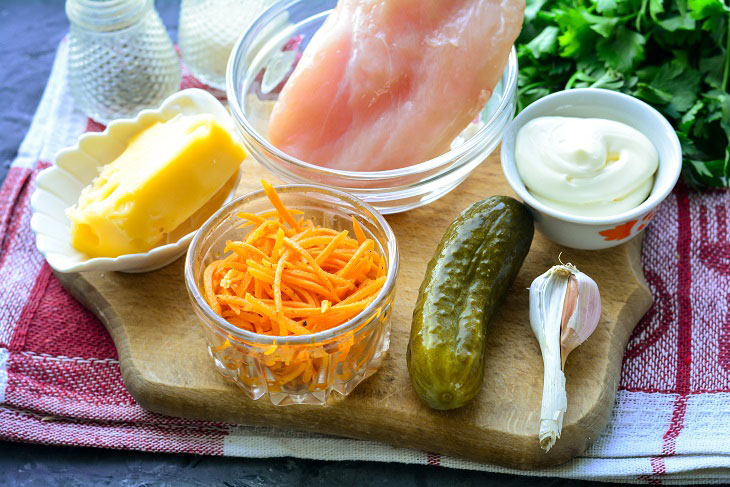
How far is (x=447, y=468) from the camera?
2.32m

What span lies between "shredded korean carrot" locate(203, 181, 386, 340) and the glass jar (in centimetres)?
120

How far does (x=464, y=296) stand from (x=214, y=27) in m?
1.71

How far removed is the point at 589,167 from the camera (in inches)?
97.7

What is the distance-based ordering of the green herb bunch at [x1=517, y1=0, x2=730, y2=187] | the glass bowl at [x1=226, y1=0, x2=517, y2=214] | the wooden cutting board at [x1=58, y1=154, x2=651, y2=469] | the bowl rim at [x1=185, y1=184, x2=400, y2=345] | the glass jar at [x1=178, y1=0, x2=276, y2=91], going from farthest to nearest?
the glass jar at [x1=178, y1=0, x2=276, y2=91]
the green herb bunch at [x1=517, y1=0, x2=730, y2=187]
the glass bowl at [x1=226, y1=0, x2=517, y2=214]
the wooden cutting board at [x1=58, y1=154, x2=651, y2=469]
the bowl rim at [x1=185, y1=184, x2=400, y2=345]

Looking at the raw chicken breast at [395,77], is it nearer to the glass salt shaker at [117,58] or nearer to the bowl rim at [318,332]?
the bowl rim at [318,332]

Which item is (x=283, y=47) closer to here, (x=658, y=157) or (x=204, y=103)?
(x=204, y=103)

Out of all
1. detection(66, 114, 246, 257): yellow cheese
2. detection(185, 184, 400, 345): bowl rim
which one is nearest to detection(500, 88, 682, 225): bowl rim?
detection(185, 184, 400, 345): bowl rim

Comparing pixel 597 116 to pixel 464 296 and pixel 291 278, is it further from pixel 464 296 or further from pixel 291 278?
pixel 291 278

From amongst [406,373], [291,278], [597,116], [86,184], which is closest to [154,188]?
[86,184]

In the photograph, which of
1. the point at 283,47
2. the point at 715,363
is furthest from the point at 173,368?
the point at 715,363

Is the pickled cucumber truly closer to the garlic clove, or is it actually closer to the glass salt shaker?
the garlic clove

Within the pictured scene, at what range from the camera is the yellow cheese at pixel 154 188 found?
2424mm

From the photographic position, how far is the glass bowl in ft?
8.36

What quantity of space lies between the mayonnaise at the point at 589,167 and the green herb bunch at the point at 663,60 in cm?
41
